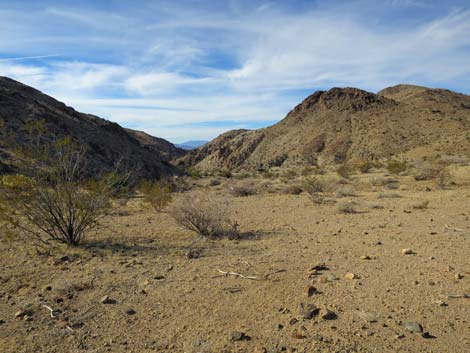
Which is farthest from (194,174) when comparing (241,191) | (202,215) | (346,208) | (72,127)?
(202,215)

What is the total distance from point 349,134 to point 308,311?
5816cm

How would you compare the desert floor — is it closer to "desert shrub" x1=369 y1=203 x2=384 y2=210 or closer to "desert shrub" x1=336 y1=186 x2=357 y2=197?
"desert shrub" x1=369 y1=203 x2=384 y2=210

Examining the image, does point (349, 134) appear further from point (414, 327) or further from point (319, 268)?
point (414, 327)

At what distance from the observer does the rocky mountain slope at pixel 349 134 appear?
158ft

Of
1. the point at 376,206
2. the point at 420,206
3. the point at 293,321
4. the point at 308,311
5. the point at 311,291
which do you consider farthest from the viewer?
the point at 376,206

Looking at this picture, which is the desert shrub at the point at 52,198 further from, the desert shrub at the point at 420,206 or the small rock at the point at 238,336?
the desert shrub at the point at 420,206

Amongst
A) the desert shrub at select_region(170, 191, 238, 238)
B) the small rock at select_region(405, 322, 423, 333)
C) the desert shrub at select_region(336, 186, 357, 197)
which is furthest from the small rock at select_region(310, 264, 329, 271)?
the desert shrub at select_region(336, 186, 357, 197)

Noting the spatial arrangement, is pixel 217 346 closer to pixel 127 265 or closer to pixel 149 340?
pixel 149 340

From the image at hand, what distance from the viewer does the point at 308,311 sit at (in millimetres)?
4242

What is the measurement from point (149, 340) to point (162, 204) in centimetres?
822

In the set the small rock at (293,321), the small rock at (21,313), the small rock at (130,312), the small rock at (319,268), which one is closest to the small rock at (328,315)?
the small rock at (293,321)

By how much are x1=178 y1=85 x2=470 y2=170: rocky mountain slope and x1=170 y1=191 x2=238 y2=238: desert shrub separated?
38.0 m

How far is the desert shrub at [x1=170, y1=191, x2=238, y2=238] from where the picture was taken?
8.30 metres

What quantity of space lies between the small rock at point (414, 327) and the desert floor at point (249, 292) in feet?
0.06
